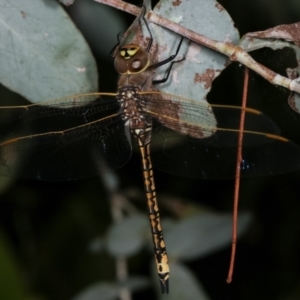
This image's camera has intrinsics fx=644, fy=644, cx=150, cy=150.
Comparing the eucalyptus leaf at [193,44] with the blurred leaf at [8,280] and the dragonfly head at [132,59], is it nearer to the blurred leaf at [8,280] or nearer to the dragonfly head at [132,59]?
the dragonfly head at [132,59]

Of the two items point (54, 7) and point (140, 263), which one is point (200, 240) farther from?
point (54, 7)

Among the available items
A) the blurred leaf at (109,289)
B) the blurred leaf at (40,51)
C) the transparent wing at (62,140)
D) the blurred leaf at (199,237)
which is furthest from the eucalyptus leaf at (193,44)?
the blurred leaf at (109,289)

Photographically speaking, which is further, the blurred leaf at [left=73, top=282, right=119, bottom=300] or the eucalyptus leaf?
the blurred leaf at [left=73, top=282, right=119, bottom=300]

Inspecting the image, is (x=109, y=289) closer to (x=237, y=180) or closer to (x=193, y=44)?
(x=237, y=180)

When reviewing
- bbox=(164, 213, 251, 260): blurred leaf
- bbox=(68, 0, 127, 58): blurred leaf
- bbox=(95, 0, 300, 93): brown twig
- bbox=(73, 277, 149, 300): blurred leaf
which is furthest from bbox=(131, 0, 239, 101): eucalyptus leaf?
bbox=(73, 277, 149, 300): blurred leaf

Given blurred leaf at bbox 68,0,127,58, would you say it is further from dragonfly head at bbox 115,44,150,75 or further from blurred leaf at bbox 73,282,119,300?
blurred leaf at bbox 73,282,119,300

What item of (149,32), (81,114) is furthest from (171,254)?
(149,32)
